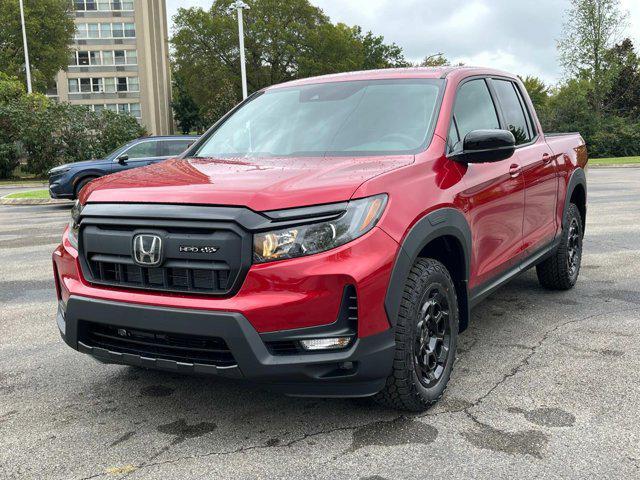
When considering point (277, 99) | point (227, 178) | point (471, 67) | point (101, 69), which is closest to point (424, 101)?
point (471, 67)

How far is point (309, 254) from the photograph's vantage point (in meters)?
2.84

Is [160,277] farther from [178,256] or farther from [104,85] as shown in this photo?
[104,85]

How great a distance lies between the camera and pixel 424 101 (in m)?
4.04

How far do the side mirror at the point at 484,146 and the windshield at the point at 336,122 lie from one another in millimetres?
243

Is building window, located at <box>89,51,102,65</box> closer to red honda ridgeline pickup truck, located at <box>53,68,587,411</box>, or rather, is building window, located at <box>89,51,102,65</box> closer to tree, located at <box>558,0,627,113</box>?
tree, located at <box>558,0,627,113</box>

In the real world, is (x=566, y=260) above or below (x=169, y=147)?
below

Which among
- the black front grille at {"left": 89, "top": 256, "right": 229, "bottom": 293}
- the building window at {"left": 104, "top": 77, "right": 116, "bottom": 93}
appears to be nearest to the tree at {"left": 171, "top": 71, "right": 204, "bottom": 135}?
the building window at {"left": 104, "top": 77, "right": 116, "bottom": 93}

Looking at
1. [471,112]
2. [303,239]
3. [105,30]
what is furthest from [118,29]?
[303,239]

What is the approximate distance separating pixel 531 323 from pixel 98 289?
10.7ft

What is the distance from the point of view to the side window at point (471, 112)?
4013 mm

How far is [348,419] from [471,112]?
2.20 meters

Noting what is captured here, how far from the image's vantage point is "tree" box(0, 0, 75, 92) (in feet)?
152

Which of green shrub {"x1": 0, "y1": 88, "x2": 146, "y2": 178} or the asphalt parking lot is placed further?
green shrub {"x1": 0, "y1": 88, "x2": 146, "y2": 178}

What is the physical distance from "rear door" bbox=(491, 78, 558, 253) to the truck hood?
1.58m
